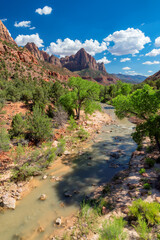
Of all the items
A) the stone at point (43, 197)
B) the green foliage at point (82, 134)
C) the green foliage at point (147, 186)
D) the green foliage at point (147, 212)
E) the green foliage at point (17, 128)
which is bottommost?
the stone at point (43, 197)

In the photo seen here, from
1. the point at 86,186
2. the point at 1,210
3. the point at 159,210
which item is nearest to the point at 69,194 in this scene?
the point at 86,186

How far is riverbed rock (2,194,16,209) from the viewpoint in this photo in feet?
24.9

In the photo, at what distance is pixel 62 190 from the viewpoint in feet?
29.9

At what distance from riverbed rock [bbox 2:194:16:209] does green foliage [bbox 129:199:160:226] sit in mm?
6884

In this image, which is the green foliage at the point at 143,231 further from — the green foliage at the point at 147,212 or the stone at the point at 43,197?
the stone at the point at 43,197

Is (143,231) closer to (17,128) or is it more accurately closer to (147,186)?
(147,186)

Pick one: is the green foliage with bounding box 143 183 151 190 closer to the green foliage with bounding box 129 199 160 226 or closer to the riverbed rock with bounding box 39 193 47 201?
the green foliage with bounding box 129 199 160 226

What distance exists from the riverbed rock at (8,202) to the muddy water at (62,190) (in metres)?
0.29

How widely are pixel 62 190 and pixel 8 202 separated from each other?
11.4ft

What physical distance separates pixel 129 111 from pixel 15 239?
35.3 feet

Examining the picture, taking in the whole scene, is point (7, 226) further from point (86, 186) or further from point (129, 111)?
point (129, 111)

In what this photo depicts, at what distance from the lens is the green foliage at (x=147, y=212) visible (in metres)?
5.57

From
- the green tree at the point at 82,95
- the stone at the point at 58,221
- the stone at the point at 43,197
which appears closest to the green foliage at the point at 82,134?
the green tree at the point at 82,95

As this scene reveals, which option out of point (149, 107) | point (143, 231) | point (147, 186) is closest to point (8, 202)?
point (143, 231)
